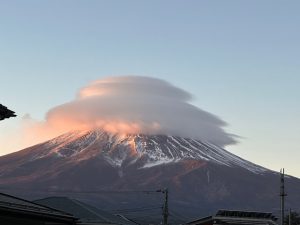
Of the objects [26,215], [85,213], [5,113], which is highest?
[5,113]

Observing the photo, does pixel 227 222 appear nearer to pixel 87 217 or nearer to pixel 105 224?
pixel 105 224

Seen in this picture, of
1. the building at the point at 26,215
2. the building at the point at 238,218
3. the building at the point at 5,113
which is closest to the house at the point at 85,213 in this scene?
the building at the point at 238,218

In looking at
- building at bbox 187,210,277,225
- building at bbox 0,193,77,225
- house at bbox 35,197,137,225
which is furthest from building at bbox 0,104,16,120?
house at bbox 35,197,137,225

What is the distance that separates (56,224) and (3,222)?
161 inches

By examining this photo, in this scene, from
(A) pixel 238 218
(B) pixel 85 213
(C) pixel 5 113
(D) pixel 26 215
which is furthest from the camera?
(B) pixel 85 213

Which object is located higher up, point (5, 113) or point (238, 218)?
point (5, 113)

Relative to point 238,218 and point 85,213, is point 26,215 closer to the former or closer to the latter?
point 238,218

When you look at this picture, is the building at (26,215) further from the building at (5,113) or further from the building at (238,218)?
the building at (238,218)

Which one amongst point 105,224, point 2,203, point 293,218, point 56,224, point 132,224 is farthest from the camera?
point 293,218

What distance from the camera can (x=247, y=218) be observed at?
172 feet

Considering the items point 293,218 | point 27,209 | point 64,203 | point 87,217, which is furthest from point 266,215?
point 293,218

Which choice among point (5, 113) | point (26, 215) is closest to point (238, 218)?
point (26, 215)

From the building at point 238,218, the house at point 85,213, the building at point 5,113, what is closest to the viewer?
the building at point 5,113

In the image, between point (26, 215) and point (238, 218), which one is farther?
point (238, 218)
